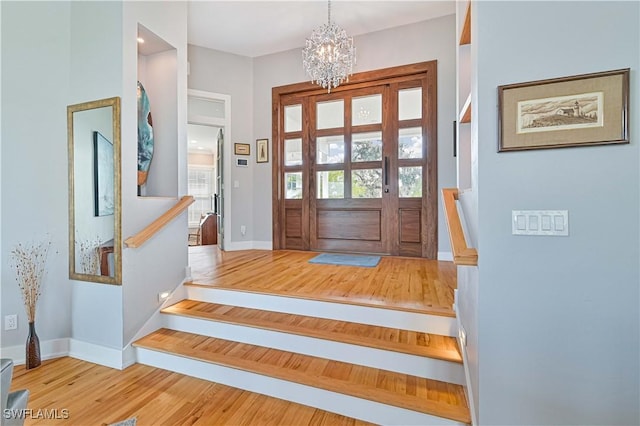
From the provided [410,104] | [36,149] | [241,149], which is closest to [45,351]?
[36,149]

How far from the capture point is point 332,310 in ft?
7.50

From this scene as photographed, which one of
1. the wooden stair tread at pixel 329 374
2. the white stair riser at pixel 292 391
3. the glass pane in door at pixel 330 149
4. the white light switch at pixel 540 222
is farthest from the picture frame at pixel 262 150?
the white light switch at pixel 540 222

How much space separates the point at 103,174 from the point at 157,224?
563mm

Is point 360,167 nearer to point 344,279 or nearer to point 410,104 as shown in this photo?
point 410,104

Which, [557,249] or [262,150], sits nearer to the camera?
[557,249]

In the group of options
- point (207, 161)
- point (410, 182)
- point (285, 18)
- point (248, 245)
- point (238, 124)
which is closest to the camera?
point (285, 18)

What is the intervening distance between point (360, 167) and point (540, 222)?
10.7 ft

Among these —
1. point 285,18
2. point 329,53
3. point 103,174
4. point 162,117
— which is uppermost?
point 285,18

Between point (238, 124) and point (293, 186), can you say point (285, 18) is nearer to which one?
point (238, 124)

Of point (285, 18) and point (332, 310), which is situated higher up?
point (285, 18)

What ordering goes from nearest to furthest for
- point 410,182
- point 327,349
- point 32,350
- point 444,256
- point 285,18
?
point 327,349 → point 32,350 → point 285,18 → point 444,256 → point 410,182

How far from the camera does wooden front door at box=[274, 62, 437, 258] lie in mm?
4047

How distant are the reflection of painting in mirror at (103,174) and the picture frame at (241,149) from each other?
8.19ft

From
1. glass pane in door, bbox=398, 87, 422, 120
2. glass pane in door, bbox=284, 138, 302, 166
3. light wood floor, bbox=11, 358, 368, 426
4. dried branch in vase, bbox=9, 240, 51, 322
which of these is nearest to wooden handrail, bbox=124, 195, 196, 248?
dried branch in vase, bbox=9, 240, 51, 322
